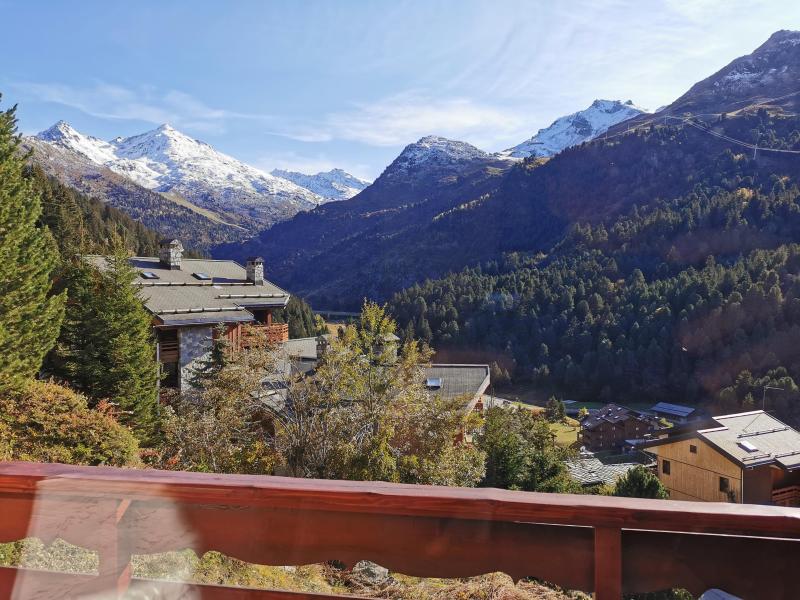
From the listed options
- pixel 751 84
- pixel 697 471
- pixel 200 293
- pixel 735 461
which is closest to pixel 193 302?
pixel 200 293

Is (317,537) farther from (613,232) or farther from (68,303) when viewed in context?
(613,232)

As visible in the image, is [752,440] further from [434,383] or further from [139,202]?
[139,202]

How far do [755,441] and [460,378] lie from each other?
1171cm

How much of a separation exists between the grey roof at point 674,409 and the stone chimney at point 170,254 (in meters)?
52.6

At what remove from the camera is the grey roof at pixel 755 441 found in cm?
1950

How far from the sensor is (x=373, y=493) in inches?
50.4

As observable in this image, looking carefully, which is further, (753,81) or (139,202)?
(139,202)

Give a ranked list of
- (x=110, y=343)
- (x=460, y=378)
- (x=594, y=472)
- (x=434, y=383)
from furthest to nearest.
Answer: (x=594, y=472), (x=460, y=378), (x=434, y=383), (x=110, y=343)

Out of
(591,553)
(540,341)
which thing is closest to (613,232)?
(540,341)

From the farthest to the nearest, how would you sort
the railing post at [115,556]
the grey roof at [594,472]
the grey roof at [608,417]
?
the grey roof at [608,417]
the grey roof at [594,472]
the railing post at [115,556]

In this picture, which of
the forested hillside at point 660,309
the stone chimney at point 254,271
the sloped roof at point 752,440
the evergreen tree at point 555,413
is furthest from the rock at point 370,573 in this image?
the forested hillside at point 660,309

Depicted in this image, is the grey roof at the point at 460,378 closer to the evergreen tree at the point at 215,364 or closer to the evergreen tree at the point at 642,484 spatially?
the evergreen tree at the point at 642,484

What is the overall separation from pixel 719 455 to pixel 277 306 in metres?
17.3

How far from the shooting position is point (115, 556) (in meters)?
1.35
